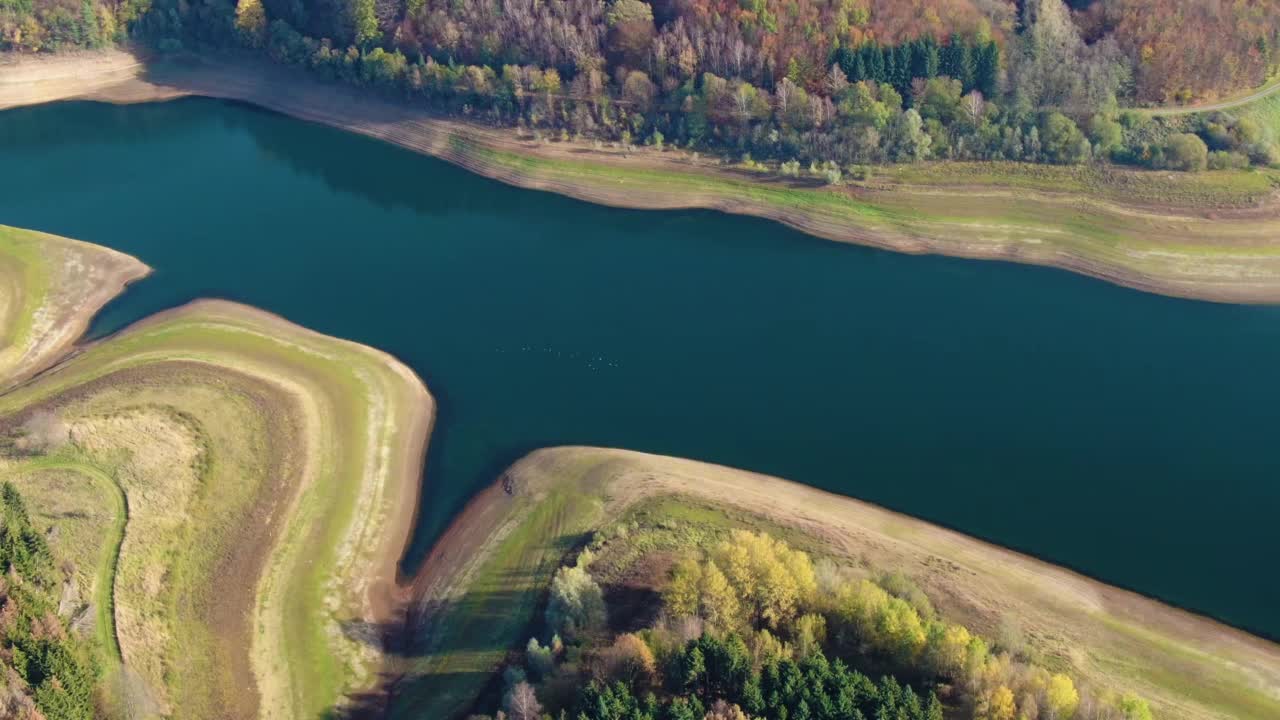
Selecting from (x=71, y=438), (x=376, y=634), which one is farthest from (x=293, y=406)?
(x=376, y=634)

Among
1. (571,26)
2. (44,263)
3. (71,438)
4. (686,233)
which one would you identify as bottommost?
(71,438)

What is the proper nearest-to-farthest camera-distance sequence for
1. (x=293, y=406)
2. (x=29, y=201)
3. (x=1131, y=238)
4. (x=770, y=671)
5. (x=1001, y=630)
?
(x=770, y=671) < (x=1001, y=630) < (x=293, y=406) < (x=1131, y=238) < (x=29, y=201)

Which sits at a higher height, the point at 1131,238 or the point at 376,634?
the point at 1131,238

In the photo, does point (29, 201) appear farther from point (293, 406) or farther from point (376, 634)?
point (376, 634)

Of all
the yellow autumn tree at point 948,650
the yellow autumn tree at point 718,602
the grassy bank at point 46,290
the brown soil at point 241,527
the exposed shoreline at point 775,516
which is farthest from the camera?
the grassy bank at point 46,290

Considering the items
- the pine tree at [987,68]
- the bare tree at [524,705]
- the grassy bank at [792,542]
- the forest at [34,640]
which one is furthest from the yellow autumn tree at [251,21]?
the bare tree at [524,705]

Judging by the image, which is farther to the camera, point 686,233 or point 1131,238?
point 686,233

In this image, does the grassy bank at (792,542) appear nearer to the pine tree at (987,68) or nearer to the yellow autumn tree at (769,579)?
the yellow autumn tree at (769,579)
